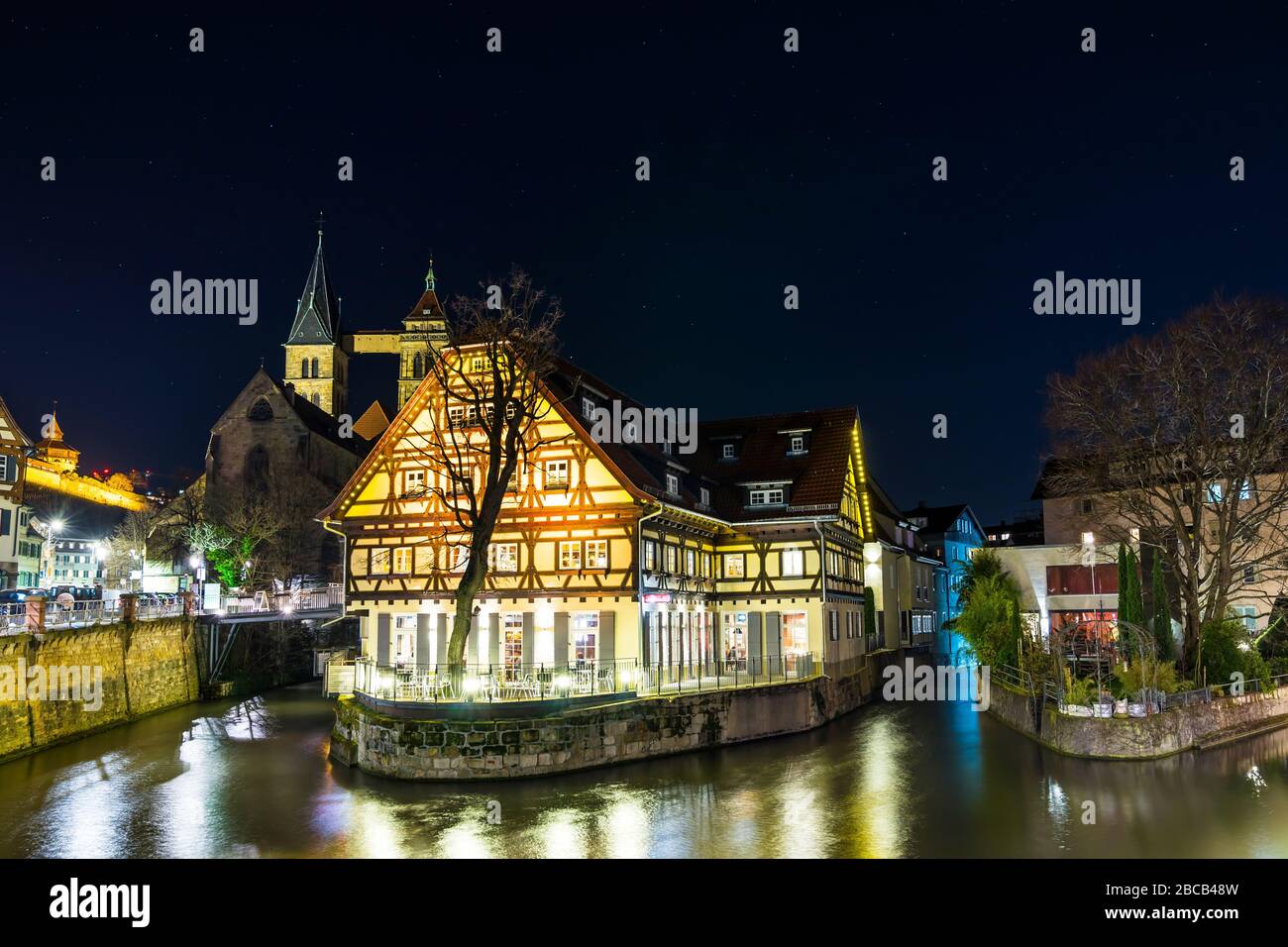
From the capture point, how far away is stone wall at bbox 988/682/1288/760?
2855 cm

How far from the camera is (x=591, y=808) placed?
2295 cm

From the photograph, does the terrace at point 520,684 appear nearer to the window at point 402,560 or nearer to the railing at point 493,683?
the railing at point 493,683

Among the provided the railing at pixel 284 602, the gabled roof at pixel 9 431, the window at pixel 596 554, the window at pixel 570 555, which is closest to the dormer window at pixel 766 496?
the window at pixel 596 554

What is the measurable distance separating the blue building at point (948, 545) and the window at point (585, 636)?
37009 mm

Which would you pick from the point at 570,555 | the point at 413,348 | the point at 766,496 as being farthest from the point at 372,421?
the point at 570,555

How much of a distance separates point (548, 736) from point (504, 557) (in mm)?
10347

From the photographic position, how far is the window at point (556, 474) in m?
35.8

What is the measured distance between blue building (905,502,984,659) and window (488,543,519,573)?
38217mm

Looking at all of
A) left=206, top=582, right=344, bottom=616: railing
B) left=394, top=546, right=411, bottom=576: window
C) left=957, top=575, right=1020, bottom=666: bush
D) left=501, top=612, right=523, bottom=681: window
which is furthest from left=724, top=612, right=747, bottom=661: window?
left=206, top=582, right=344, bottom=616: railing

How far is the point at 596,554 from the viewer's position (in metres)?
35.2
